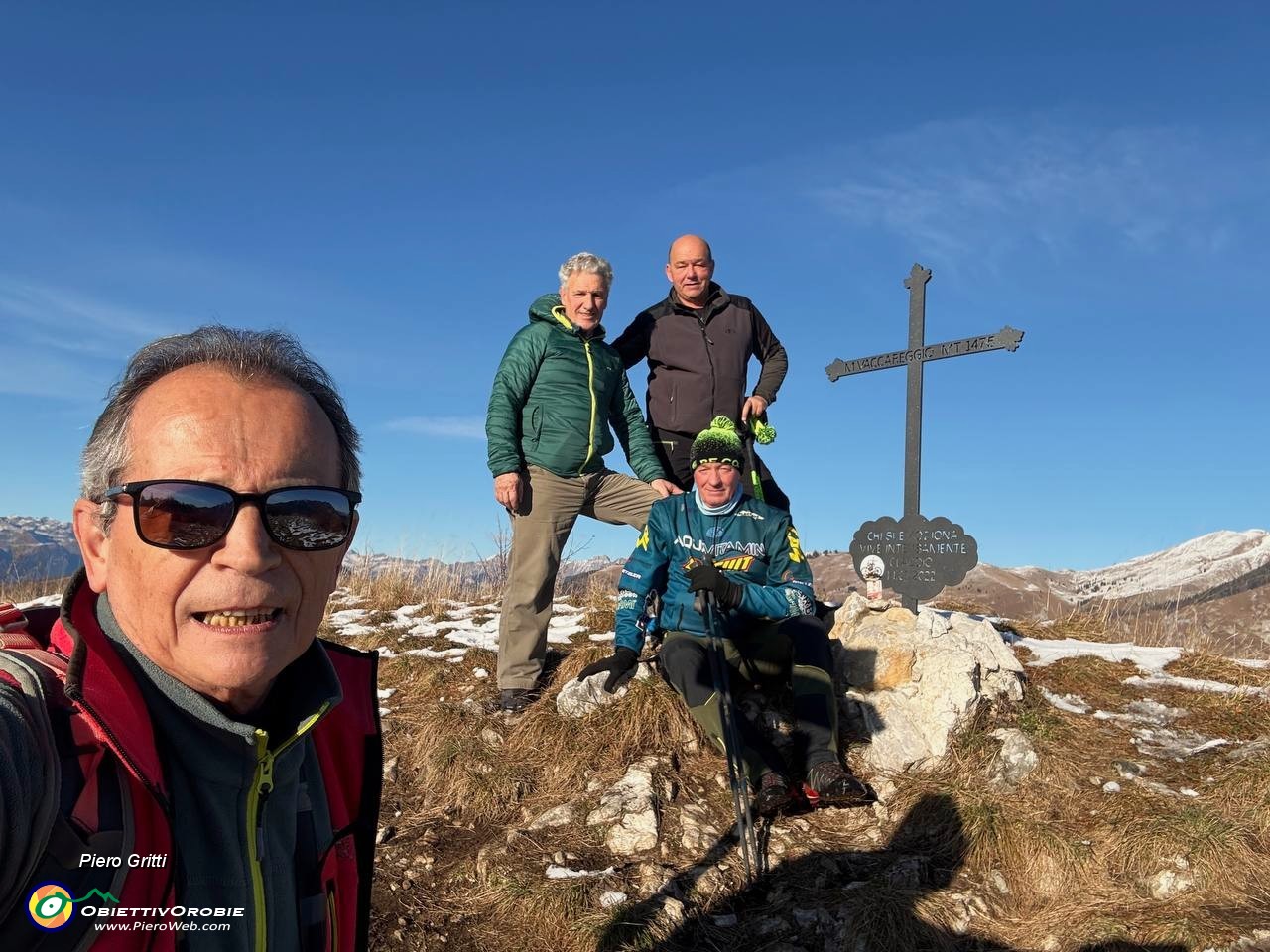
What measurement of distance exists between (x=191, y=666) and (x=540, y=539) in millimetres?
4543

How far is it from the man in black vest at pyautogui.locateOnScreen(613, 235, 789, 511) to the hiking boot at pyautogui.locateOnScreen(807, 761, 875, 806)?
2291 mm

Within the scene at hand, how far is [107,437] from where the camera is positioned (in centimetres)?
158

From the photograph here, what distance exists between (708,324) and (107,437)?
5308mm

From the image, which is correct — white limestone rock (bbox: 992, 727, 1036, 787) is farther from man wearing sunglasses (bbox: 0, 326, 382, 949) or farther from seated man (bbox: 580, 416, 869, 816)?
A: man wearing sunglasses (bbox: 0, 326, 382, 949)

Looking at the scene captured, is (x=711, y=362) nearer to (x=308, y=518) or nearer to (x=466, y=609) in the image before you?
(x=466, y=609)

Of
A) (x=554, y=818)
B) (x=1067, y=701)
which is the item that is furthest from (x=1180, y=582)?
(x=554, y=818)

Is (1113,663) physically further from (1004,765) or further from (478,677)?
(478,677)

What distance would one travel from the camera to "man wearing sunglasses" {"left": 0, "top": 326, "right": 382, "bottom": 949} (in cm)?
122

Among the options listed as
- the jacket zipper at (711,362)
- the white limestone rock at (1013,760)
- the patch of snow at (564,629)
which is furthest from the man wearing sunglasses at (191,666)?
the patch of snow at (564,629)

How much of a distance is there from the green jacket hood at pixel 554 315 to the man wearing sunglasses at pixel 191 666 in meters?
4.39

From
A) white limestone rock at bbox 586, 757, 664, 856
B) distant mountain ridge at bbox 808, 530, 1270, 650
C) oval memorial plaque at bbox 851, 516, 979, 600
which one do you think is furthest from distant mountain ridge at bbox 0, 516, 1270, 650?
white limestone rock at bbox 586, 757, 664, 856

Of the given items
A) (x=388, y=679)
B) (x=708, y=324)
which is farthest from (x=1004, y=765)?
(x=388, y=679)

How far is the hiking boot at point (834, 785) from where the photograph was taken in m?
4.65

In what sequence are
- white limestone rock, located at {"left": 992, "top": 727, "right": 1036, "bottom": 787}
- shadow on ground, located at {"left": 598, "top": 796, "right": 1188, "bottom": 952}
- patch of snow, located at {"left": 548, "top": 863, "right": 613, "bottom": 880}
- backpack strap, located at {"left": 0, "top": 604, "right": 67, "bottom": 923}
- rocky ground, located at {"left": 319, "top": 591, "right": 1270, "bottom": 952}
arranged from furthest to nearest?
white limestone rock, located at {"left": 992, "top": 727, "right": 1036, "bottom": 787} → patch of snow, located at {"left": 548, "top": 863, "right": 613, "bottom": 880} → rocky ground, located at {"left": 319, "top": 591, "right": 1270, "bottom": 952} → shadow on ground, located at {"left": 598, "top": 796, "right": 1188, "bottom": 952} → backpack strap, located at {"left": 0, "top": 604, "right": 67, "bottom": 923}
